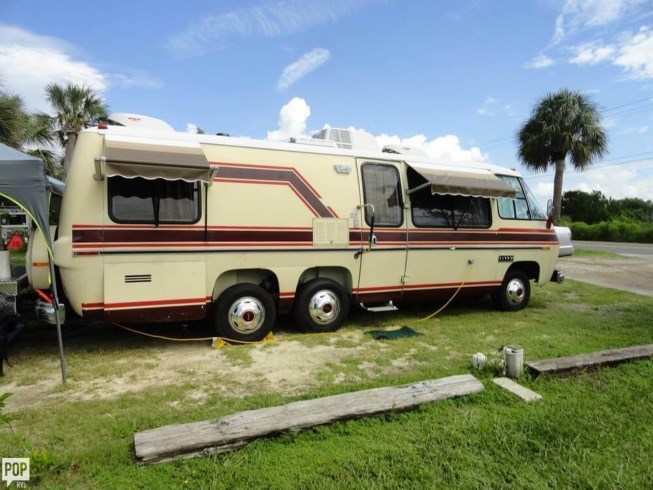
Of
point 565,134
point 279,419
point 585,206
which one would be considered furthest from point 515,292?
point 585,206

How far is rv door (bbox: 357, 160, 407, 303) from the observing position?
20.7ft

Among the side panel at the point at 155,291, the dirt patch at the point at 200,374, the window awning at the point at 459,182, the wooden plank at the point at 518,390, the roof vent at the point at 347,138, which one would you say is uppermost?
the roof vent at the point at 347,138

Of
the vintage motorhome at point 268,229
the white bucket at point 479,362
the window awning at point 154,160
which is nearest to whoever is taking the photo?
the white bucket at point 479,362

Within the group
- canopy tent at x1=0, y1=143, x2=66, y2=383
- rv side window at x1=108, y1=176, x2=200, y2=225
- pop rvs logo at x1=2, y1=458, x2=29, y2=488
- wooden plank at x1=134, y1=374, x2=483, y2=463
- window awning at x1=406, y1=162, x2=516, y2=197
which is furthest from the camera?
window awning at x1=406, y1=162, x2=516, y2=197

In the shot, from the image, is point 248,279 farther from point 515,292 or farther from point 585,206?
point 585,206

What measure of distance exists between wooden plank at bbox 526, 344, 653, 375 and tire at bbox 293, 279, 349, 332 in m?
2.59

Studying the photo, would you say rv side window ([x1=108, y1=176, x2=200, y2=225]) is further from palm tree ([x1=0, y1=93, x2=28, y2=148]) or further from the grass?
palm tree ([x1=0, y1=93, x2=28, y2=148])

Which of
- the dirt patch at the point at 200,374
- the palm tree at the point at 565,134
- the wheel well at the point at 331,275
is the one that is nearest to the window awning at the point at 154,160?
the wheel well at the point at 331,275

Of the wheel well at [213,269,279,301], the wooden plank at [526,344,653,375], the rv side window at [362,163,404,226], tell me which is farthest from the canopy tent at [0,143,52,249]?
the wooden plank at [526,344,653,375]

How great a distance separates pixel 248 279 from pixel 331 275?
3.92 feet

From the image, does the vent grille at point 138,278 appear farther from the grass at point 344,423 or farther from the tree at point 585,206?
the tree at point 585,206

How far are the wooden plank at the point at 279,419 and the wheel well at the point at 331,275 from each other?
2.56 metres

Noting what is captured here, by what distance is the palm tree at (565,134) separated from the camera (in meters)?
21.9

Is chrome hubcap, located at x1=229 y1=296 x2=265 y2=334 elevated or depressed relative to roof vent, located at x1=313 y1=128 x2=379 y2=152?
depressed
